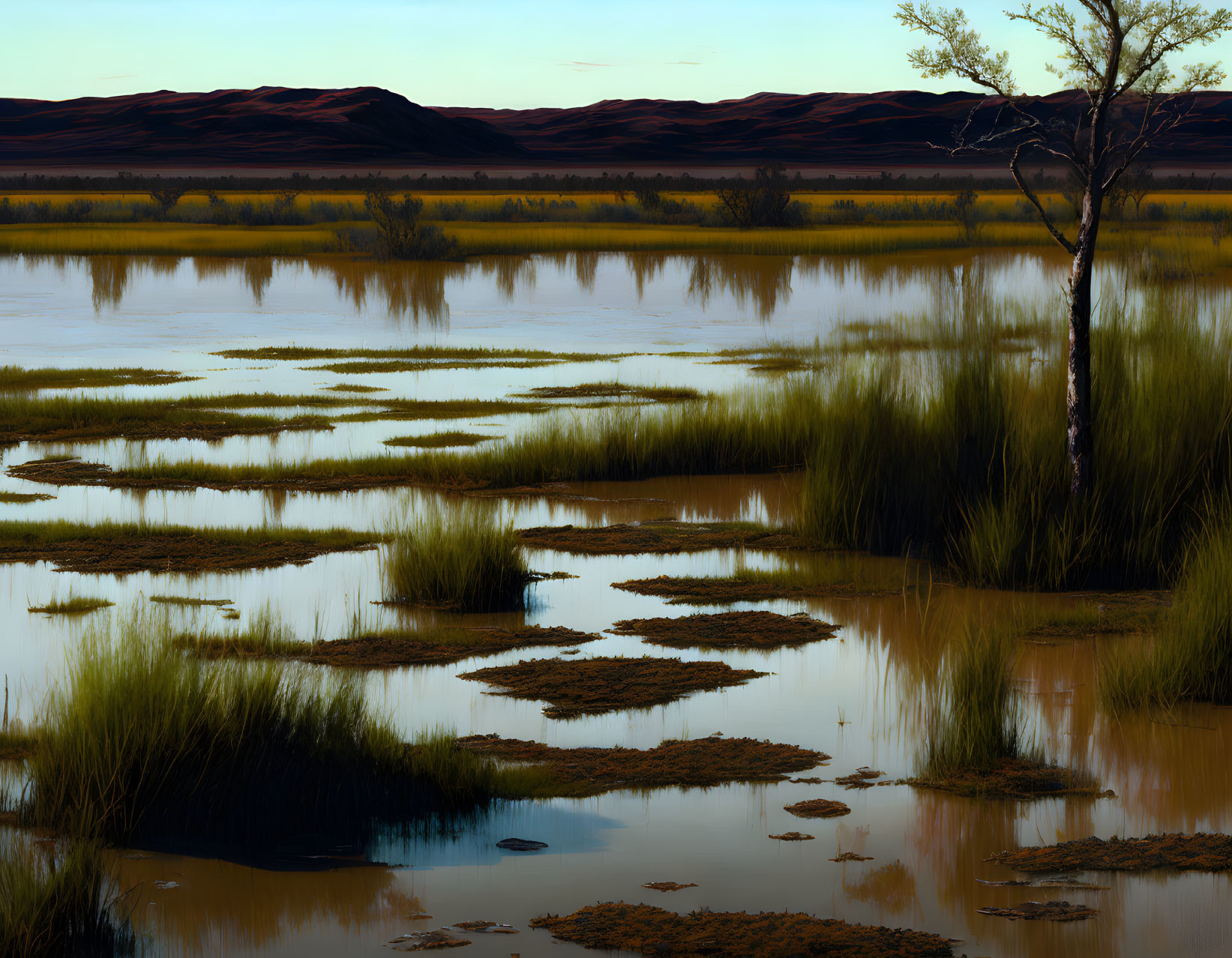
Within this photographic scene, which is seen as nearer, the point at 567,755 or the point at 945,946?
the point at 945,946

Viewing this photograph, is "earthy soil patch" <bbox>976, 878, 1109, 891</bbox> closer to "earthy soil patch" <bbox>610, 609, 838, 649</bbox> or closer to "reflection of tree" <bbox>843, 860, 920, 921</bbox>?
"reflection of tree" <bbox>843, 860, 920, 921</bbox>

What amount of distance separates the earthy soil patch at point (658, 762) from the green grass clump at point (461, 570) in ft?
6.91

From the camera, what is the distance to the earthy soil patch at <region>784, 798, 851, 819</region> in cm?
478

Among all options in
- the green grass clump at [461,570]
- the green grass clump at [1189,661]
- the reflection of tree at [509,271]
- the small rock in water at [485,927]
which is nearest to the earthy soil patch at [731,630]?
the green grass clump at [461,570]

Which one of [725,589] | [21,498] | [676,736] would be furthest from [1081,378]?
[21,498]

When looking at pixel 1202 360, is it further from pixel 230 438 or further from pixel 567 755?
pixel 230 438

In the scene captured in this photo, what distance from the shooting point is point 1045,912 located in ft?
13.4

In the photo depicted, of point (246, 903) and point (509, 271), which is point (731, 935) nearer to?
point (246, 903)

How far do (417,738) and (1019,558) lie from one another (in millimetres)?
3898

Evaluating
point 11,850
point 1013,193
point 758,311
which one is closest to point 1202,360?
point 11,850

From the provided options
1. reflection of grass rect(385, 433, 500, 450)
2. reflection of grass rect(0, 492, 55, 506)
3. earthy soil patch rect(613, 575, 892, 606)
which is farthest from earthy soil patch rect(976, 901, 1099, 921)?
reflection of grass rect(385, 433, 500, 450)

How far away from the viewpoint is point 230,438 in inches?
511

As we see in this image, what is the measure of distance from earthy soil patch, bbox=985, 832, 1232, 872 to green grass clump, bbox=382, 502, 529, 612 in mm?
3619

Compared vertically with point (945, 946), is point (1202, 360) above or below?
above
